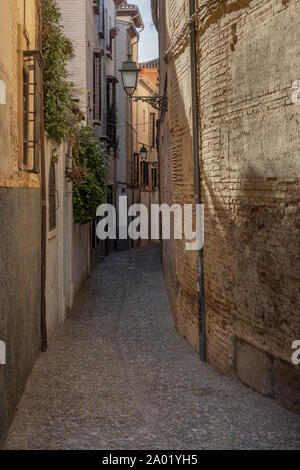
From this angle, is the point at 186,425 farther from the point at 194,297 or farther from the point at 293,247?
the point at 194,297

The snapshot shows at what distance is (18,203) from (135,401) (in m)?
2.27

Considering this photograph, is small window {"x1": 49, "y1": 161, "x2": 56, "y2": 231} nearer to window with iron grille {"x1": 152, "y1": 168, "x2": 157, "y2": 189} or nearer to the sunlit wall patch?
the sunlit wall patch

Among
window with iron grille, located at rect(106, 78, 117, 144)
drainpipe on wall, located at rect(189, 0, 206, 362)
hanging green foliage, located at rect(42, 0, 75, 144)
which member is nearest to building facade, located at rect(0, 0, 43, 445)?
hanging green foliage, located at rect(42, 0, 75, 144)

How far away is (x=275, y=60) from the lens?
660 cm

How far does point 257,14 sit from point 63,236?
708cm

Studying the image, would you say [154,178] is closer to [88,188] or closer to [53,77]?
[88,188]

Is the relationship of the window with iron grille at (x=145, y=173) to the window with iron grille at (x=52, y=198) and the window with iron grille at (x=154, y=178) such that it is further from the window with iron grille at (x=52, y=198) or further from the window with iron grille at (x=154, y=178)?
the window with iron grille at (x=52, y=198)

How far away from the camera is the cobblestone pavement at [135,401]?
5.98 m

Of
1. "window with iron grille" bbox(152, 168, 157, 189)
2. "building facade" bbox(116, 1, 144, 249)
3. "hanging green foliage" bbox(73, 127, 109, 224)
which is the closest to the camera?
"hanging green foliage" bbox(73, 127, 109, 224)

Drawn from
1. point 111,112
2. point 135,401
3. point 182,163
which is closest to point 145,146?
point 111,112

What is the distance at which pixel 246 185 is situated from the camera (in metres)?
7.32

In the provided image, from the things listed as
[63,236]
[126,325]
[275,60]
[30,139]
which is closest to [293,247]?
[275,60]

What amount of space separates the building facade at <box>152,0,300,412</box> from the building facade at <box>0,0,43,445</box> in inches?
78.8

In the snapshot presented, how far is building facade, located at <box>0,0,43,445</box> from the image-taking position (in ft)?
19.6
